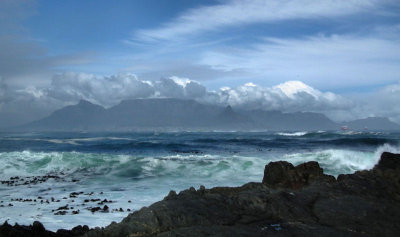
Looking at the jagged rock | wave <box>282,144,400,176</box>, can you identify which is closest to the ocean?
wave <box>282,144,400,176</box>

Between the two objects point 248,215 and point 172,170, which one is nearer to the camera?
point 248,215

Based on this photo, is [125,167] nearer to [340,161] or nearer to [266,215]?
[340,161]

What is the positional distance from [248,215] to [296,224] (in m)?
0.87

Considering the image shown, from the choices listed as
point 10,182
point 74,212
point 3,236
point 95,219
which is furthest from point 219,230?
point 10,182

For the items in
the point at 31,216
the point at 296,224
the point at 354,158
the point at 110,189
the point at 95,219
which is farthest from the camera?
the point at 354,158

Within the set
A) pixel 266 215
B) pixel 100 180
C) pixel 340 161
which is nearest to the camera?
pixel 266 215

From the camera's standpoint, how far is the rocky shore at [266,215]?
5949 mm

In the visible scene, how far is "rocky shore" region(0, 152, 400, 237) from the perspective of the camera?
5949 millimetres

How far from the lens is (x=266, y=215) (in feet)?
22.3

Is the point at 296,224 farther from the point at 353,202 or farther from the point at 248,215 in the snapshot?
the point at 353,202

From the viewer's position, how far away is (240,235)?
5664 millimetres

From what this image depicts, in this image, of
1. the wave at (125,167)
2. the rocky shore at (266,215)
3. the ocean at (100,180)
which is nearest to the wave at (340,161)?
the ocean at (100,180)

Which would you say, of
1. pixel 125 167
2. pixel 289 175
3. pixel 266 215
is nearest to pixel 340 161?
pixel 125 167

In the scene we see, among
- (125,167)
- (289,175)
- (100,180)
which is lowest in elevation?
(100,180)
